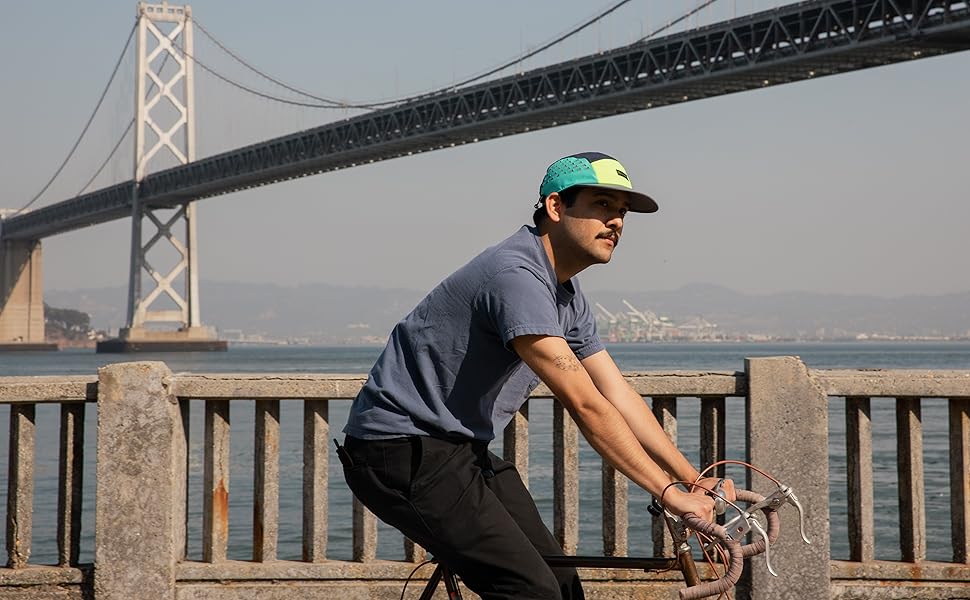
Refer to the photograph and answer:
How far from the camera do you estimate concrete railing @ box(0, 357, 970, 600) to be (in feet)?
14.6

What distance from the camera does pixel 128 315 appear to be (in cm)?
7138

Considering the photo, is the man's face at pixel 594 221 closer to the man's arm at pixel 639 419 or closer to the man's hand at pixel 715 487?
the man's arm at pixel 639 419

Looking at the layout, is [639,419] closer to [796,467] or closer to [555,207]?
[555,207]

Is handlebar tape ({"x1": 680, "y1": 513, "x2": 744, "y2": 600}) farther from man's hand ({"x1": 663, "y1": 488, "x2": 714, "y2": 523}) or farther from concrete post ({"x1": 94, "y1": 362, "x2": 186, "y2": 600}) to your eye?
concrete post ({"x1": 94, "y1": 362, "x2": 186, "y2": 600})

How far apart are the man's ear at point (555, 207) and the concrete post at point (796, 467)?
1.83 meters

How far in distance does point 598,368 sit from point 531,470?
14867mm

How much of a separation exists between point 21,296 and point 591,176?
86471 mm

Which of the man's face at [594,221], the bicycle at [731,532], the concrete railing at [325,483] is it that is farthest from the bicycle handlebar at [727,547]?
the concrete railing at [325,483]

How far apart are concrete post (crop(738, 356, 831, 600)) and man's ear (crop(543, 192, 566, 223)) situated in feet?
5.99

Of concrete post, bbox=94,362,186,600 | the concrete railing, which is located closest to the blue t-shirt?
the concrete railing

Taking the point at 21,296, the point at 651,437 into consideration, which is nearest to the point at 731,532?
the point at 651,437

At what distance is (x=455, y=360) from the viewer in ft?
9.63

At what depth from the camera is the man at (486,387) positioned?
2771 mm

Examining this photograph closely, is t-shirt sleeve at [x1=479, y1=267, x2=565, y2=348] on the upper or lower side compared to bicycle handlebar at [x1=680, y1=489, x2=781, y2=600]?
upper
